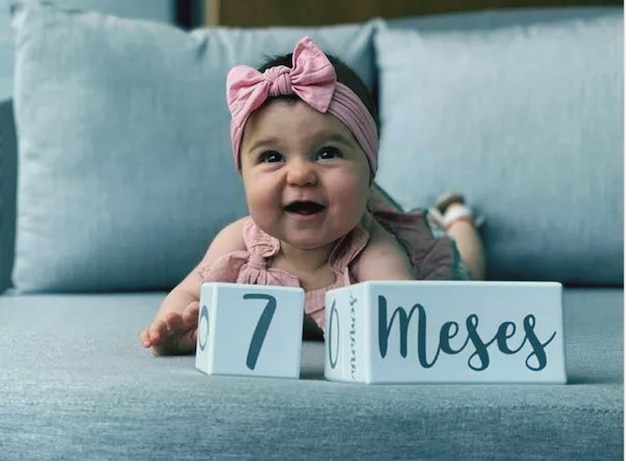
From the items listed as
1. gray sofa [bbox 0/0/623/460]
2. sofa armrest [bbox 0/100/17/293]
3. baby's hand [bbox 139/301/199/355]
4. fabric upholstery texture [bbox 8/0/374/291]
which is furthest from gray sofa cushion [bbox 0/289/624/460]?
sofa armrest [bbox 0/100/17/293]

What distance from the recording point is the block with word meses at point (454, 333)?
1047 millimetres

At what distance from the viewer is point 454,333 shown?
3.48ft

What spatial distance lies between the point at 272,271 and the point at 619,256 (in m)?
0.79

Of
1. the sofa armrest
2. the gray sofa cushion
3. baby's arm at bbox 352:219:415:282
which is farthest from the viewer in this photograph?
the sofa armrest

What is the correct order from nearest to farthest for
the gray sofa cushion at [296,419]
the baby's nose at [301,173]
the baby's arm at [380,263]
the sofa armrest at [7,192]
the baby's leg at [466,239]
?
the gray sofa cushion at [296,419] < the baby's nose at [301,173] < the baby's arm at [380,263] < the baby's leg at [466,239] < the sofa armrest at [7,192]

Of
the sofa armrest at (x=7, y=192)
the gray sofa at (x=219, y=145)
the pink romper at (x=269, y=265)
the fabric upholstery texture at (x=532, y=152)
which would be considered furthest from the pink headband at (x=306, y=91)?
the sofa armrest at (x=7, y=192)

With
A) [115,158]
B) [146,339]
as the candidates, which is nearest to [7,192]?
[115,158]

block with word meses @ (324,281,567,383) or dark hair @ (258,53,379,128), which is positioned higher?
dark hair @ (258,53,379,128)

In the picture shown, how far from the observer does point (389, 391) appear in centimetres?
103

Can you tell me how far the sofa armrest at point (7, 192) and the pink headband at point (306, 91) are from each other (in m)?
0.89

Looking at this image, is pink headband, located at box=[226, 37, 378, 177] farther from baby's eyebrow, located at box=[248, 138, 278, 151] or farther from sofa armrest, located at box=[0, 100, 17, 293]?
sofa armrest, located at box=[0, 100, 17, 293]

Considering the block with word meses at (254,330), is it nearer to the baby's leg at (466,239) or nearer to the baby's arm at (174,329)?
the baby's arm at (174,329)

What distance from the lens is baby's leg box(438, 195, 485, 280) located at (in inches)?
74.2

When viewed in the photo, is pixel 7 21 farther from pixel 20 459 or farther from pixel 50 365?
pixel 20 459
